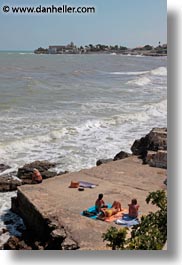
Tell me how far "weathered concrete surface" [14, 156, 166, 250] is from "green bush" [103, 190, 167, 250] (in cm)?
186

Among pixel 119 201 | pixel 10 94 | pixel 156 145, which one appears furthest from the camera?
pixel 10 94

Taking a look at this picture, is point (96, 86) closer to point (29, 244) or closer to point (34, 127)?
point (34, 127)

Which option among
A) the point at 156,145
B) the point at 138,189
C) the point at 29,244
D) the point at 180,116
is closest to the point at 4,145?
the point at 156,145

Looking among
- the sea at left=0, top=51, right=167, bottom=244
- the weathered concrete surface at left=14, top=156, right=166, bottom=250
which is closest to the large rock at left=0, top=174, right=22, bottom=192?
the sea at left=0, top=51, right=167, bottom=244

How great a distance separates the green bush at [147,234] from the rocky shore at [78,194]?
5.89 feet

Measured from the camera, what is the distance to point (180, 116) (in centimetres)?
466

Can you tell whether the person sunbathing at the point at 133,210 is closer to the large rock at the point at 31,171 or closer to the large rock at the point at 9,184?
the large rock at the point at 9,184

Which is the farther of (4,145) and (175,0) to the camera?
(4,145)

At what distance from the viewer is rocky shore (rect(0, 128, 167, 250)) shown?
737 centimetres

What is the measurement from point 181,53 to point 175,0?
519mm

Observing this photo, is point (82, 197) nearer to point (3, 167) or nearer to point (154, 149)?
point (154, 149)

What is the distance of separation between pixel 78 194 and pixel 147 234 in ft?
15.2

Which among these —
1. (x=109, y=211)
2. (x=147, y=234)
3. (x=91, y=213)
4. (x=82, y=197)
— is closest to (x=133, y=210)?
(x=109, y=211)

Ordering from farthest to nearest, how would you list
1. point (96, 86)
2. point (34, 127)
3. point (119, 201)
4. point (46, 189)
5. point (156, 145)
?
point (96, 86), point (34, 127), point (156, 145), point (46, 189), point (119, 201)
